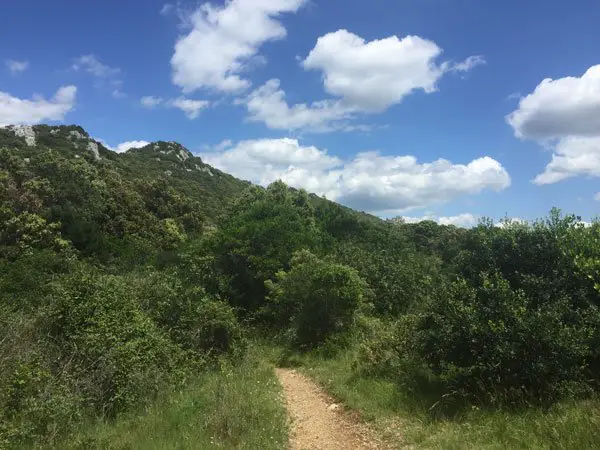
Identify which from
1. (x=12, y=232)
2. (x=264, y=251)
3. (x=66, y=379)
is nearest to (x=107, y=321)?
(x=66, y=379)

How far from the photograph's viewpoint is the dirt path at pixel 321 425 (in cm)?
754

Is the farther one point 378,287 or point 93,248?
point 93,248

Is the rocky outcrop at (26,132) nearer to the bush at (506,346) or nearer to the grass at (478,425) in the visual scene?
the grass at (478,425)

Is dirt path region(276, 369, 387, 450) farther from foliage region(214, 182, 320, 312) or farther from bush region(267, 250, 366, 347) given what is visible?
foliage region(214, 182, 320, 312)

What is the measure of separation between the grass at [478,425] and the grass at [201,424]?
6.01ft

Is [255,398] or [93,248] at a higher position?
[93,248]

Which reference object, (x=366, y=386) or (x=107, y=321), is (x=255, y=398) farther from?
(x=107, y=321)

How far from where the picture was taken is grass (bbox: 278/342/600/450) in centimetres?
585

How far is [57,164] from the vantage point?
4456 centimetres

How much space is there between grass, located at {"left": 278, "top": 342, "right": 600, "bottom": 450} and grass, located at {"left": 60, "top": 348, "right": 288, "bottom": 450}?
1833 millimetres

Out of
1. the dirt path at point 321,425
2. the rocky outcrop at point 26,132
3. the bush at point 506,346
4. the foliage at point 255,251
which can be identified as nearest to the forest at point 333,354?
the bush at point 506,346

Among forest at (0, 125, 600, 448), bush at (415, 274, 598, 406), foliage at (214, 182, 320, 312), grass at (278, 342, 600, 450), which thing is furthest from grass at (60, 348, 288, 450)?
foliage at (214, 182, 320, 312)

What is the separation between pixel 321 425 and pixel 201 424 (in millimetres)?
2436

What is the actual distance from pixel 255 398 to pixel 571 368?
5.80 meters
